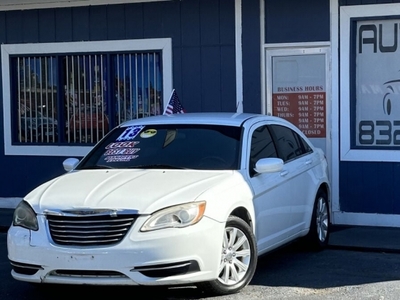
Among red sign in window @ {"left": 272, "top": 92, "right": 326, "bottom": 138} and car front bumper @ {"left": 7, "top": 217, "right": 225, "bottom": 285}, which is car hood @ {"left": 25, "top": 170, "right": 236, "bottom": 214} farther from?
red sign in window @ {"left": 272, "top": 92, "right": 326, "bottom": 138}

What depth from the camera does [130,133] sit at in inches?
324

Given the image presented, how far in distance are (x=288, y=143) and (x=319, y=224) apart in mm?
1063

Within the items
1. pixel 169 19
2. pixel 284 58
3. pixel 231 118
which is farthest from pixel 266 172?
pixel 169 19

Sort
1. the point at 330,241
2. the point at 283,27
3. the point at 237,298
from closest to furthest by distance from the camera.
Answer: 1. the point at 237,298
2. the point at 330,241
3. the point at 283,27

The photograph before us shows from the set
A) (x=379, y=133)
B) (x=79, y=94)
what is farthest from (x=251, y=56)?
(x=79, y=94)

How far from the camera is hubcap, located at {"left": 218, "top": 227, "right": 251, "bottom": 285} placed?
6.74 metres

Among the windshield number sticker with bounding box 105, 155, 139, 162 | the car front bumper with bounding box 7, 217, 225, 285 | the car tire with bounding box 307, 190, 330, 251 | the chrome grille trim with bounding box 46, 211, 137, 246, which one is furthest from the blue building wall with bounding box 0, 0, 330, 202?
the chrome grille trim with bounding box 46, 211, 137, 246

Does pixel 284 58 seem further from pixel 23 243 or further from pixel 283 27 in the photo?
pixel 23 243

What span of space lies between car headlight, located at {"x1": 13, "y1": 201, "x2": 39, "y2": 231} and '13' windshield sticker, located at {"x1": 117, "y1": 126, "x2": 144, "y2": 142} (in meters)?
1.55

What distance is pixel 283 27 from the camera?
11.1 metres

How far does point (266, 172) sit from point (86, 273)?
206cm

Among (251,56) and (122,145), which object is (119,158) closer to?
(122,145)

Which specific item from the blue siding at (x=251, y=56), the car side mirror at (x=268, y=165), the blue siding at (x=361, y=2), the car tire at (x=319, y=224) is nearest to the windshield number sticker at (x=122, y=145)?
the car side mirror at (x=268, y=165)

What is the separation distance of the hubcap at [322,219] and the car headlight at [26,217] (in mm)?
3511
